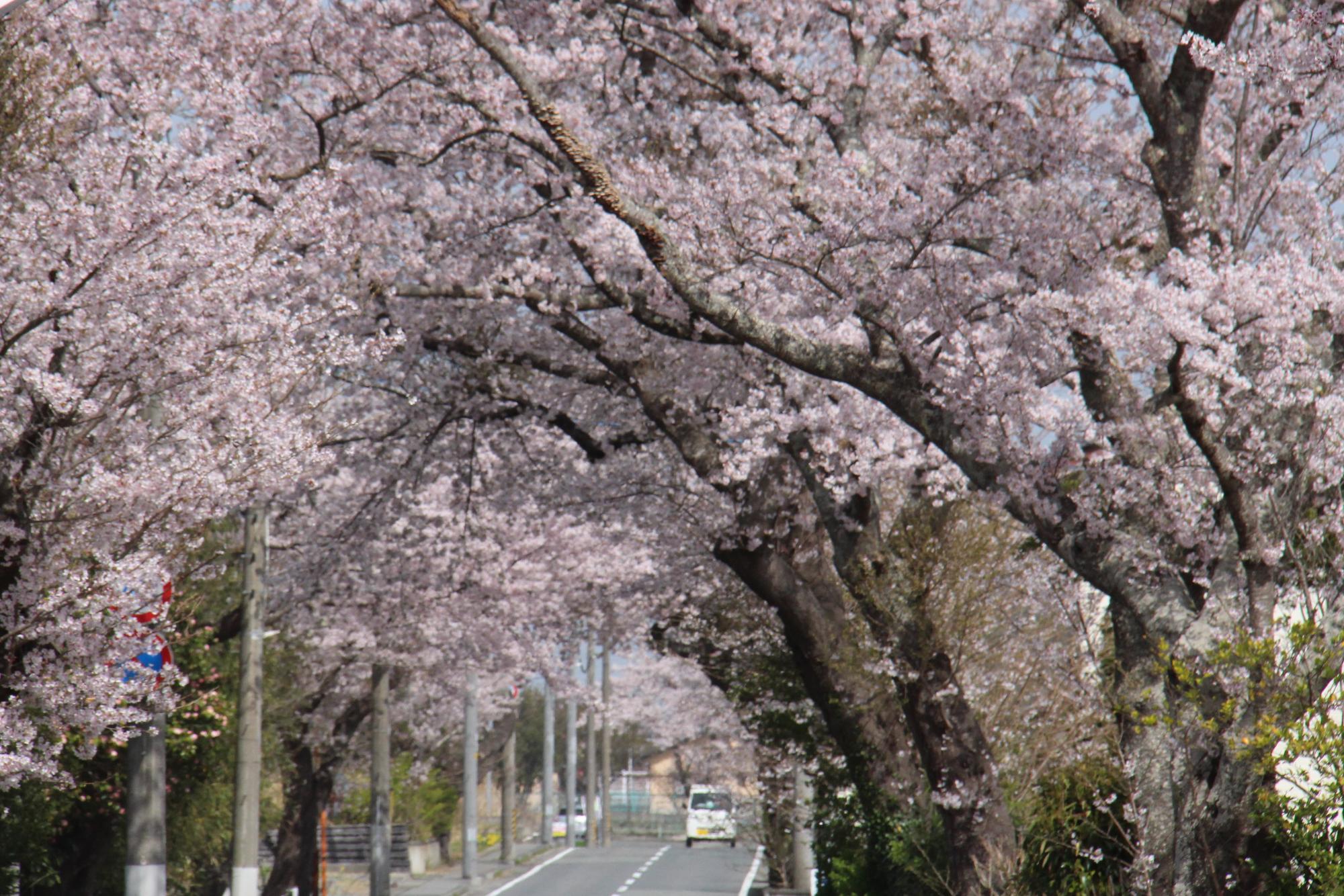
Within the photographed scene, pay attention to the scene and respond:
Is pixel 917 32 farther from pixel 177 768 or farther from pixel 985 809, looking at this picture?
pixel 177 768

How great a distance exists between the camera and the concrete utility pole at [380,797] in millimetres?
23016

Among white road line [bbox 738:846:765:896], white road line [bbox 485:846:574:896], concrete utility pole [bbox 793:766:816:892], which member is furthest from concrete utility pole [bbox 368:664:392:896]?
white road line [bbox 738:846:765:896]

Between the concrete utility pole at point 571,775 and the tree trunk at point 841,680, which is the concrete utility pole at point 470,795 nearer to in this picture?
the concrete utility pole at point 571,775

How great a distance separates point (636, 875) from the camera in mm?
36000

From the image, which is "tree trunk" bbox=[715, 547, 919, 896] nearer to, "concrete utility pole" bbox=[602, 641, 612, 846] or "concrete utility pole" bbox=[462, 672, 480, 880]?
"concrete utility pole" bbox=[462, 672, 480, 880]

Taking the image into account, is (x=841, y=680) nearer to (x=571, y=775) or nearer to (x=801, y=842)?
(x=801, y=842)

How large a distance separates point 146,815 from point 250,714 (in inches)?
150

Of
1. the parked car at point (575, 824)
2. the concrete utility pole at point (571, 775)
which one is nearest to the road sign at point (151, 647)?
the concrete utility pole at point (571, 775)

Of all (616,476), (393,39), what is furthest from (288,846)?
(393,39)

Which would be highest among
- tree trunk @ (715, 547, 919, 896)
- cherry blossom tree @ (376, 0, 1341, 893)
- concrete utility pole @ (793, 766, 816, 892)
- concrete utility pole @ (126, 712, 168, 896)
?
cherry blossom tree @ (376, 0, 1341, 893)

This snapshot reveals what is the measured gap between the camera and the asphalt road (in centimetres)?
3042

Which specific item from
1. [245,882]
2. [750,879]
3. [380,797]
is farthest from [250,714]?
[750,879]

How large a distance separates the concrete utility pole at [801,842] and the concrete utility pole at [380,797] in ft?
20.8

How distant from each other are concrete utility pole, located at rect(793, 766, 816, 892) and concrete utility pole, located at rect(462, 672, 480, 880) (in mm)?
8321
